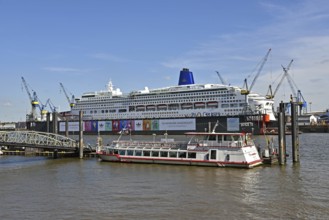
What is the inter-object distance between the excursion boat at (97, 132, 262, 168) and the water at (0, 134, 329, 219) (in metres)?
Answer: 1.38

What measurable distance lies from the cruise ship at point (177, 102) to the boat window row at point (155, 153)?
63166 millimetres

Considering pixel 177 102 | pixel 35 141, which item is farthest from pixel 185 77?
pixel 35 141

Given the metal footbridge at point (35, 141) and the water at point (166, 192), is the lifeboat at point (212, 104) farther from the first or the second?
the water at point (166, 192)

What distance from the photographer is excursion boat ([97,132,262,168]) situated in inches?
1458

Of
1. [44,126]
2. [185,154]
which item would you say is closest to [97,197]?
[185,154]

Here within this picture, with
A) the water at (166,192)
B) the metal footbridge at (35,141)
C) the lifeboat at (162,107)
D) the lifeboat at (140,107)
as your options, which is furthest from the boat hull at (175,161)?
the lifeboat at (140,107)

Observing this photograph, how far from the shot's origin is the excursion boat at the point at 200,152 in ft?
121

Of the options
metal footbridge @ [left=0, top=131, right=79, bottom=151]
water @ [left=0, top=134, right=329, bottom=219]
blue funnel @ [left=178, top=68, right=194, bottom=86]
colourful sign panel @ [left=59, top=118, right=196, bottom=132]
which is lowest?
water @ [left=0, top=134, right=329, bottom=219]

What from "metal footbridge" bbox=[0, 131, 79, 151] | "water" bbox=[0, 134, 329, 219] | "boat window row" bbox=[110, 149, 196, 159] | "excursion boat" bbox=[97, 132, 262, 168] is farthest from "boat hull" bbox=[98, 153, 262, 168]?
"metal footbridge" bbox=[0, 131, 79, 151]

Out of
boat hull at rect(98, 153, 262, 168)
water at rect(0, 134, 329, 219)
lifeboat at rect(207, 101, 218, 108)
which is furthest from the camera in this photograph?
lifeboat at rect(207, 101, 218, 108)

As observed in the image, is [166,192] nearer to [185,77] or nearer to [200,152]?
[200,152]

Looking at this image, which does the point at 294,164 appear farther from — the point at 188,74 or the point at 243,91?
the point at 188,74

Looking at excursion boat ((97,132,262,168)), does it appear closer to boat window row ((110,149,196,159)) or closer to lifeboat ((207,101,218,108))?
boat window row ((110,149,196,159))

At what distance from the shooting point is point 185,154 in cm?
3981
